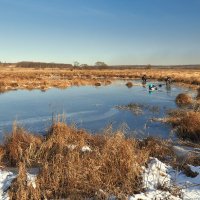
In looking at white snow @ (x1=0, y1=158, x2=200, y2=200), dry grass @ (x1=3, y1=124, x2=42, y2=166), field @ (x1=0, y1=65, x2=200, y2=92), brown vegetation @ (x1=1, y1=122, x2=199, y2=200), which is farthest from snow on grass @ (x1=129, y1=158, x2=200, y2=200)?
field @ (x1=0, y1=65, x2=200, y2=92)

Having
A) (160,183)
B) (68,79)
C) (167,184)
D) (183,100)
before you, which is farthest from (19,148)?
(68,79)

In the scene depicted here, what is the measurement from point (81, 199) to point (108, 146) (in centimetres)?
152

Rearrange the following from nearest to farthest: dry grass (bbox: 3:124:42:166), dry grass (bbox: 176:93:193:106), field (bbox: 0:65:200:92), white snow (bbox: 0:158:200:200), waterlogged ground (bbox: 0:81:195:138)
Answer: white snow (bbox: 0:158:200:200)
dry grass (bbox: 3:124:42:166)
waterlogged ground (bbox: 0:81:195:138)
dry grass (bbox: 176:93:193:106)
field (bbox: 0:65:200:92)

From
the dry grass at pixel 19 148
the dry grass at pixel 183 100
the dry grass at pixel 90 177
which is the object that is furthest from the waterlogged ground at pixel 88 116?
the dry grass at pixel 90 177

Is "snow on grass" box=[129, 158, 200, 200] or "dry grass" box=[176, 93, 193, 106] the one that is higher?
"snow on grass" box=[129, 158, 200, 200]

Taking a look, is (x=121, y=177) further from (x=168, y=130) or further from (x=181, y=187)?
(x=168, y=130)

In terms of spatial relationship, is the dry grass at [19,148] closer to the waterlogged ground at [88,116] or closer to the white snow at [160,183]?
the white snow at [160,183]

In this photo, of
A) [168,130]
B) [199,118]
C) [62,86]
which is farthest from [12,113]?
[62,86]

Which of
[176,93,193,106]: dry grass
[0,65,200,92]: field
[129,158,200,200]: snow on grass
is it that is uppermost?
[129,158,200,200]: snow on grass

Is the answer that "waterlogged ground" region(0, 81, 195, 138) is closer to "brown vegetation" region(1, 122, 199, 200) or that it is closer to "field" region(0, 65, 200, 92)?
"brown vegetation" region(1, 122, 199, 200)

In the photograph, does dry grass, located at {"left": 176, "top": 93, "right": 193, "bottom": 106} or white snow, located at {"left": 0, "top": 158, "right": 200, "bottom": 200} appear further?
dry grass, located at {"left": 176, "top": 93, "right": 193, "bottom": 106}

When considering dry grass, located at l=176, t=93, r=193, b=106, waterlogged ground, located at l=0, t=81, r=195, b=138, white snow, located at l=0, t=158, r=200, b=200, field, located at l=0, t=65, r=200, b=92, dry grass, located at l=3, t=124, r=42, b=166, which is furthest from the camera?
field, located at l=0, t=65, r=200, b=92

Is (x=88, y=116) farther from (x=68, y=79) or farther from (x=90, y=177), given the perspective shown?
(x=68, y=79)

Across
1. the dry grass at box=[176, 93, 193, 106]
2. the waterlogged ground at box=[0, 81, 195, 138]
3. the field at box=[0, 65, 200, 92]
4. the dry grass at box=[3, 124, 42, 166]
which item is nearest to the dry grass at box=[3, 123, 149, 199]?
the dry grass at box=[3, 124, 42, 166]
